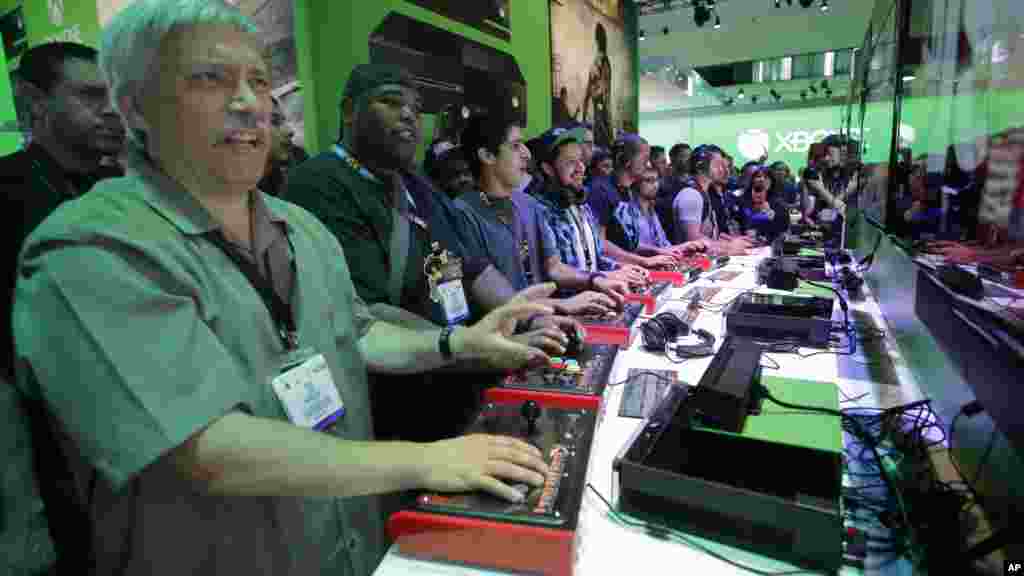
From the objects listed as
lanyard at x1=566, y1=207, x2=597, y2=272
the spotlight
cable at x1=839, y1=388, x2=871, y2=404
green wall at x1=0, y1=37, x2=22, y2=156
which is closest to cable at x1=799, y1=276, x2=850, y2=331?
cable at x1=839, y1=388, x2=871, y2=404

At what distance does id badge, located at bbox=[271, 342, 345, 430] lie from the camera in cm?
85

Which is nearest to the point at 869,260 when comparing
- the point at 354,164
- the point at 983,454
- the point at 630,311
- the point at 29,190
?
the point at 630,311

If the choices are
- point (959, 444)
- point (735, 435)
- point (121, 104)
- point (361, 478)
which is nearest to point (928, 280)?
point (959, 444)

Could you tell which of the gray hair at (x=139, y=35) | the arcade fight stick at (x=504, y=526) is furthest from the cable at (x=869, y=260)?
the gray hair at (x=139, y=35)

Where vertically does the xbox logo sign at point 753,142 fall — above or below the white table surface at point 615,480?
above

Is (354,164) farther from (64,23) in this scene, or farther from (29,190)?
(64,23)

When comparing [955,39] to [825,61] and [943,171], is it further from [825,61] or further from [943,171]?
[825,61]

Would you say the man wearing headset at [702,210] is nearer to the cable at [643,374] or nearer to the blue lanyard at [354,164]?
the cable at [643,374]

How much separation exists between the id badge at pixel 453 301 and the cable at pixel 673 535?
32.1 inches

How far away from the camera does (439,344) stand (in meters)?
1.16

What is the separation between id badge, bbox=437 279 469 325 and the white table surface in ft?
1.67

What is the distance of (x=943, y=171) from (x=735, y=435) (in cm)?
95

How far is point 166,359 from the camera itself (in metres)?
0.67

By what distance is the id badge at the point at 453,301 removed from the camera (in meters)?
1.61
